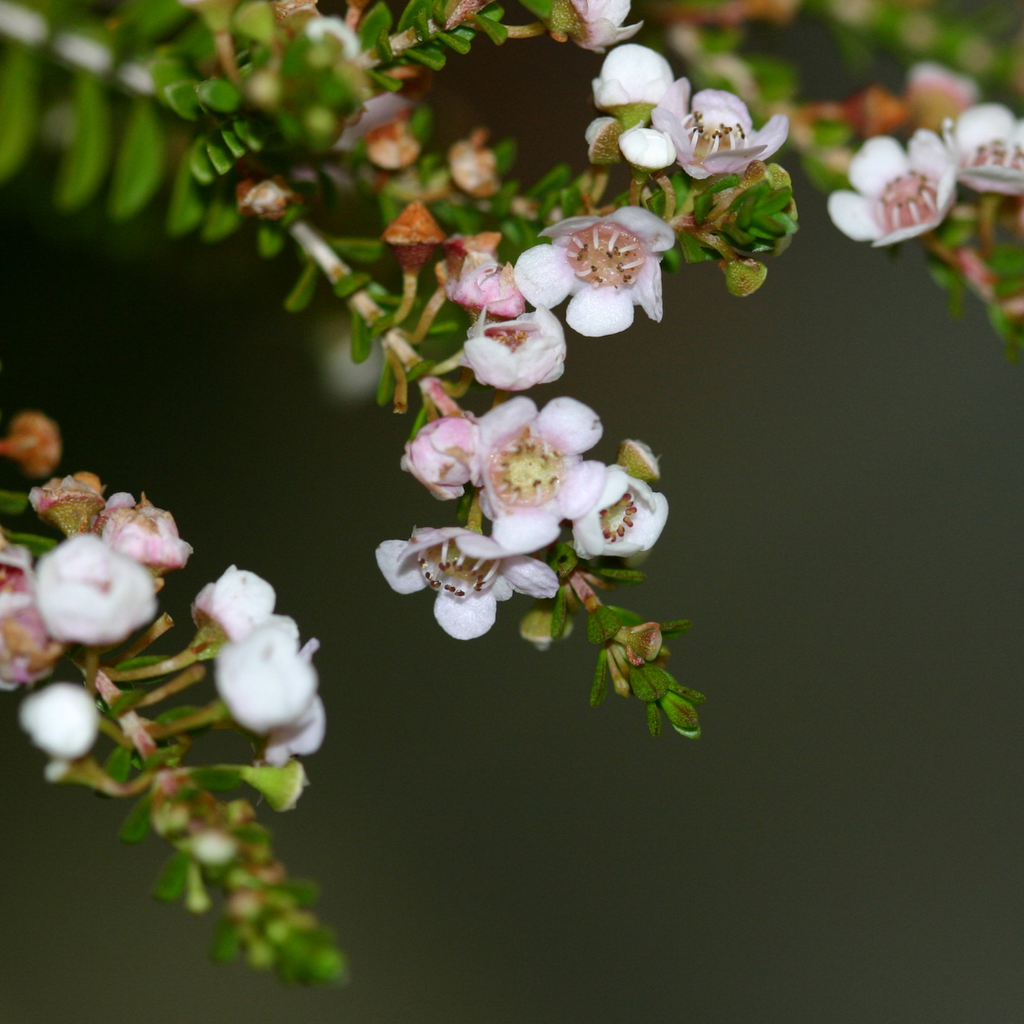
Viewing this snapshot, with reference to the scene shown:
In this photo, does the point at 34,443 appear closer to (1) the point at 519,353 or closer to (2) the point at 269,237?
(2) the point at 269,237

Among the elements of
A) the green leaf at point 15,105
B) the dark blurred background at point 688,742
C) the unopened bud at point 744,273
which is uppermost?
the green leaf at point 15,105

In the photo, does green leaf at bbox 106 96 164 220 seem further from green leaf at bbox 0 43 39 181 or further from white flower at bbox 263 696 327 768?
white flower at bbox 263 696 327 768

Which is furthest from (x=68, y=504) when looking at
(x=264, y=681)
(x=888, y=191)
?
(x=888, y=191)

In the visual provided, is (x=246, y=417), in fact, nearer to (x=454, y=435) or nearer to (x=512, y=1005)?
(x=454, y=435)

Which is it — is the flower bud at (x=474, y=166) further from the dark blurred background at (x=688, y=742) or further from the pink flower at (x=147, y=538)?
the dark blurred background at (x=688, y=742)

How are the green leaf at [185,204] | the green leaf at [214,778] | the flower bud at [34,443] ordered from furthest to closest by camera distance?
the green leaf at [185,204], the flower bud at [34,443], the green leaf at [214,778]

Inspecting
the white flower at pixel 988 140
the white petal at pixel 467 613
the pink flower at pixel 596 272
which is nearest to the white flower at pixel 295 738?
the white petal at pixel 467 613

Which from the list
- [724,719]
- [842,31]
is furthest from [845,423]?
[842,31]
